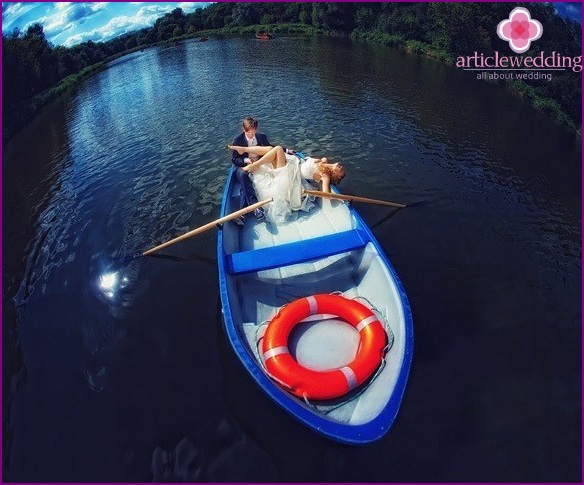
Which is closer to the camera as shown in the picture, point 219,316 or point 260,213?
point 219,316

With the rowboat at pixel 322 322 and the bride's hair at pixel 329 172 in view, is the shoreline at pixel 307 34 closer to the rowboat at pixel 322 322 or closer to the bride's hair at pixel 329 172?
the bride's hair at pixel 329 172

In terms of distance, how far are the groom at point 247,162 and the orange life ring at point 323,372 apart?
360 centimetres

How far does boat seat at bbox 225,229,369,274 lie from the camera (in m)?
7.75

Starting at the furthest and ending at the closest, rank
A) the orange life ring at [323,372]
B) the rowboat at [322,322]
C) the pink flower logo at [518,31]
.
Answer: the pink flower logo at [518,31] → the orange life ring at [323,372] → the rowboat at [322,322]

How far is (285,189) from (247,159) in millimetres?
1926

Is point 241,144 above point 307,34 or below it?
below

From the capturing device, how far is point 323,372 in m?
6.13

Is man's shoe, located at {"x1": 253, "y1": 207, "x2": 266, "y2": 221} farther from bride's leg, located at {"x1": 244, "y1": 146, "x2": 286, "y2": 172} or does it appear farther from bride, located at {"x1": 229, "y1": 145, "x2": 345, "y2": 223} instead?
bride's leg, located at {"x1": 244, "y1": 146, "x2": 286, "y2": 172}

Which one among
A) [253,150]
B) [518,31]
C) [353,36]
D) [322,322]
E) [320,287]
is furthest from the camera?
[353,36]

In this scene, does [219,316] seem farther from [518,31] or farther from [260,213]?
[518,31]

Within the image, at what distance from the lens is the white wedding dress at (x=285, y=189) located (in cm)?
980

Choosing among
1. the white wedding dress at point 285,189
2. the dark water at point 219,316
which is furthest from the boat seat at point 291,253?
the white wedding dress at point 285,189

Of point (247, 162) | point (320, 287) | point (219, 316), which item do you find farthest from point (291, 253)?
point (247, 162)

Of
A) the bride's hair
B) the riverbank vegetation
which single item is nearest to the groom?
the bride's hair
